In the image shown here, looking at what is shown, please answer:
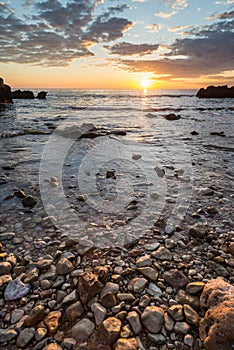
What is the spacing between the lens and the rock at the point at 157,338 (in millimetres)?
1790

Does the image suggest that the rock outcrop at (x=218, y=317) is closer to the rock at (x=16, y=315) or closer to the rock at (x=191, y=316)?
the rock at (x=191, y=316)

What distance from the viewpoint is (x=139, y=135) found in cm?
1188

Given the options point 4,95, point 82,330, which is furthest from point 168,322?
point 4,95

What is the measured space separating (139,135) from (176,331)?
1065 centimetres

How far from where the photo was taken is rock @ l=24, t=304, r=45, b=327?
Answer: 6.27ft

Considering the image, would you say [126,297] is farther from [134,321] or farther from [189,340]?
[189,340]

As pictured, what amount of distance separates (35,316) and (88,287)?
0.52 m

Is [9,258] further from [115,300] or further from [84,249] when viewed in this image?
[115,300]

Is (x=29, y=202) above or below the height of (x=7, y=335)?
above

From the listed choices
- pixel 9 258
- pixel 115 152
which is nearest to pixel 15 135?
pixel 115 152

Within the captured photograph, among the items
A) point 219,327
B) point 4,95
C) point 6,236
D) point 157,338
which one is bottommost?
point 157,338

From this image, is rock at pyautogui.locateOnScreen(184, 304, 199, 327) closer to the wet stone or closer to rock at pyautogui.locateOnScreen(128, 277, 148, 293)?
rock at pyautogui.locateOnScreen(128, 277, 148, 293)

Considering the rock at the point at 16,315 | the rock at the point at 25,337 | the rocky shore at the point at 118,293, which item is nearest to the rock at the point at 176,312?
the rocky shore at the point at 118,293

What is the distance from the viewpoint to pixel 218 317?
1.75 m
